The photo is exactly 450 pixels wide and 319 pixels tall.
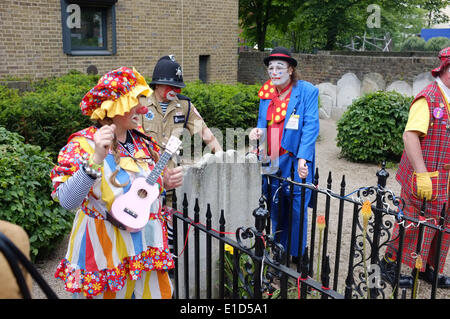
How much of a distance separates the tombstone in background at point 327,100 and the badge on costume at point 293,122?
8.81 metres

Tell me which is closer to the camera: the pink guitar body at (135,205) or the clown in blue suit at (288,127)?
the pink guitar body at (135,205)

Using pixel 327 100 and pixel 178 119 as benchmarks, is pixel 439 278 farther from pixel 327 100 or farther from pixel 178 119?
pixel 327 100

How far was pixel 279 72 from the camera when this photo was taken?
372 centimetres

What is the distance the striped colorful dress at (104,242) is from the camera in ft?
6.76

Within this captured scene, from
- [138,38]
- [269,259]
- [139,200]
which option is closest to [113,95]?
[139,200]

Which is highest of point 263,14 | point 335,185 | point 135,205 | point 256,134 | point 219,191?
point 263,14

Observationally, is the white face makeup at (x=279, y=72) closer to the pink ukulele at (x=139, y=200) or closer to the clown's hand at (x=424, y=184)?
the clown's hand at (x=424, y=184)

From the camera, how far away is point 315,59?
13.5m

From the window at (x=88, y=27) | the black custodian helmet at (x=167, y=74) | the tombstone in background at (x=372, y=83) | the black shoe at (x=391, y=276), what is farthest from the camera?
the tombstone in background at (x=372, y=83)

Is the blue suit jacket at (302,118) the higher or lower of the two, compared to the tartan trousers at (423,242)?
higher

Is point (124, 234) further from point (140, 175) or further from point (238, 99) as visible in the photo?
point (238, 99)

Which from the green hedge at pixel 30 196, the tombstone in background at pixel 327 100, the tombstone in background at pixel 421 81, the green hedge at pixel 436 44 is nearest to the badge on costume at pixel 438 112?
the green hedge at pixel 30 196

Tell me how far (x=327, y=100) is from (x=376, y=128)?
4.87 m

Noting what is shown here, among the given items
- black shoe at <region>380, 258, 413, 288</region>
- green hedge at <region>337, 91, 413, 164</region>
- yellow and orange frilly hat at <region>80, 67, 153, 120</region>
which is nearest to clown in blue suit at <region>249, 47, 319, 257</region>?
black shoe at <region>380, 258, 413, 288</region>
